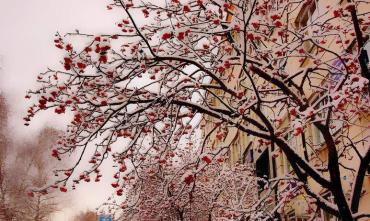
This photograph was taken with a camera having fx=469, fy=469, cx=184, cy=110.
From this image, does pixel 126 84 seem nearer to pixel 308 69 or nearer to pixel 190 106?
pixel 190 106

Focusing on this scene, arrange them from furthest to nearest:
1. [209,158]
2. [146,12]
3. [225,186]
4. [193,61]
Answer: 1. [225,186]
2. [146,12]
3. [193,61]
4. [209,158]

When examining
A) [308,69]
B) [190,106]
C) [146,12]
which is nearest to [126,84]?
[190,106]

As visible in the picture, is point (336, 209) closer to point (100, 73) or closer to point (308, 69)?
point (308, 69)

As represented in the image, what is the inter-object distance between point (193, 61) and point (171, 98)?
67 centimetres

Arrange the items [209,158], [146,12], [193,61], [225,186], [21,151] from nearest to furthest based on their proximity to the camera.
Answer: [209,158]
[193,61]
[146,12]
[225,186]
[21,151]

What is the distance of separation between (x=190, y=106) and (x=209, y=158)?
1099mm

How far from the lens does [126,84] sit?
24.6 feet

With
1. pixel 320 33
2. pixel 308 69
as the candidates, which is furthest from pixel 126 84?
pixel 320 33

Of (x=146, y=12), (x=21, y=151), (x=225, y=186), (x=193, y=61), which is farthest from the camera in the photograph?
(x=21, y=151)

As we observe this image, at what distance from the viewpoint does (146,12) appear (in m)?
8.39

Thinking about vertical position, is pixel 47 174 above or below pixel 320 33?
above

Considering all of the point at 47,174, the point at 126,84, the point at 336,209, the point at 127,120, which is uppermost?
the point at 47,174

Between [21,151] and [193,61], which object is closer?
[193,61]

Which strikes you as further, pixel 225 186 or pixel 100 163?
pixel 225 186
